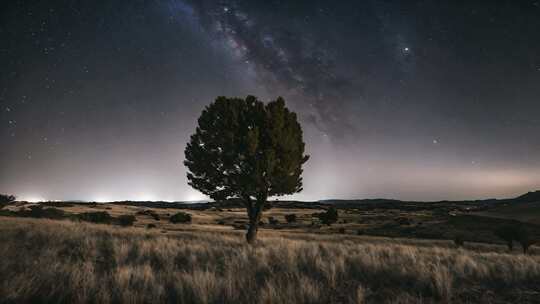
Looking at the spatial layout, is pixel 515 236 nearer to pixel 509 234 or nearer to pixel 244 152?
pixel 509 234

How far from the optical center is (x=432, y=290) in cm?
541

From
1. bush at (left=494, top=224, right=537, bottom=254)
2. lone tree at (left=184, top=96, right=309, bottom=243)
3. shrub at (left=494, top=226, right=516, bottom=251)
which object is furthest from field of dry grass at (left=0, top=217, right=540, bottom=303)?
shrub at (left=494, top=226, right=516, bottom=251)

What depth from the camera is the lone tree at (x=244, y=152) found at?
19.0 m

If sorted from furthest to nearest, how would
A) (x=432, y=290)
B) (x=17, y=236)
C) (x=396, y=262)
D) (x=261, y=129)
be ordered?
(x=261, y=129) → (x=17, y=236) → (x=396, y=262) → (x=432, y=290)

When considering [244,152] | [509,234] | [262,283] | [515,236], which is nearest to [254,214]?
[244,152]

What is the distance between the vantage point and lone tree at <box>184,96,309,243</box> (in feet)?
62.4

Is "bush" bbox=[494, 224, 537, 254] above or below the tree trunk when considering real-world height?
below

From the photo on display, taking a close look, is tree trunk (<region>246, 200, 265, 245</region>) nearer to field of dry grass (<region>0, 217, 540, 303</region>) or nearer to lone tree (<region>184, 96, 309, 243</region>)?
lone tree (<region>184, 96, 309, 243</region>)

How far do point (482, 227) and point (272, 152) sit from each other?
48593mm

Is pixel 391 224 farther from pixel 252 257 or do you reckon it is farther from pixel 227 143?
pixel 252 257

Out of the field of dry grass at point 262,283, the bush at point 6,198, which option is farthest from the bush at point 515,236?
the bush at point 6,198

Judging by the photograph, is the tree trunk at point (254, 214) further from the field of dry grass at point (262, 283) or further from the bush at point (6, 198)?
the bush at point (6, 198)

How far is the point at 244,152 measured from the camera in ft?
62.3

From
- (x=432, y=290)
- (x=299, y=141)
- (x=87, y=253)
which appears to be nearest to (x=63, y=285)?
(x=87, y=253)
